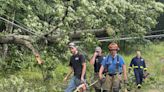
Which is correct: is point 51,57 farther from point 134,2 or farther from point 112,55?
point 134,2

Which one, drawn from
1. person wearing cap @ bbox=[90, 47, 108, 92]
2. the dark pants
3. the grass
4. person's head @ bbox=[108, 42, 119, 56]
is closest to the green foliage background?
the grass

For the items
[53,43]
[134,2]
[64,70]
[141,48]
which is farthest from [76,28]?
[141,48]

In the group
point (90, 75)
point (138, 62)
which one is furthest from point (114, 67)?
point (138, 62)

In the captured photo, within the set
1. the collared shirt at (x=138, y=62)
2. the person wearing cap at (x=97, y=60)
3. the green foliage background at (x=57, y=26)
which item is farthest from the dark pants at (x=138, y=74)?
the person wearing cap at (x=97, y=60)

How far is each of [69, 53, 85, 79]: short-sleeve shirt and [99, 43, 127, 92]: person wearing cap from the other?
668 millimetres

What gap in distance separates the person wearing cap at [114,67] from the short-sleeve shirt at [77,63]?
668mm

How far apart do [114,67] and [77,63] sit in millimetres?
1031

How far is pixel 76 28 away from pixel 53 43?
0.85m

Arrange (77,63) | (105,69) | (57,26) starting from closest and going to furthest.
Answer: (105,69)
(77,63)
(57,26)

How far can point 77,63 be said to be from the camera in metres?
11.0

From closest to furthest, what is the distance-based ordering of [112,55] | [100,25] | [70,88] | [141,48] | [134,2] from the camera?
1. [112,55]
2. [70,88]
3. [100,25]
4. [134,2]
5. [141,48]

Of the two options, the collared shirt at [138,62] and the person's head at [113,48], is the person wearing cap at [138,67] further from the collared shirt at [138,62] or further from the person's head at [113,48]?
the person's head at [113,48]

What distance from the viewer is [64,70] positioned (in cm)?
1786

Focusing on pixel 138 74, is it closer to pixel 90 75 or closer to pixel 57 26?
pixel 90 75
